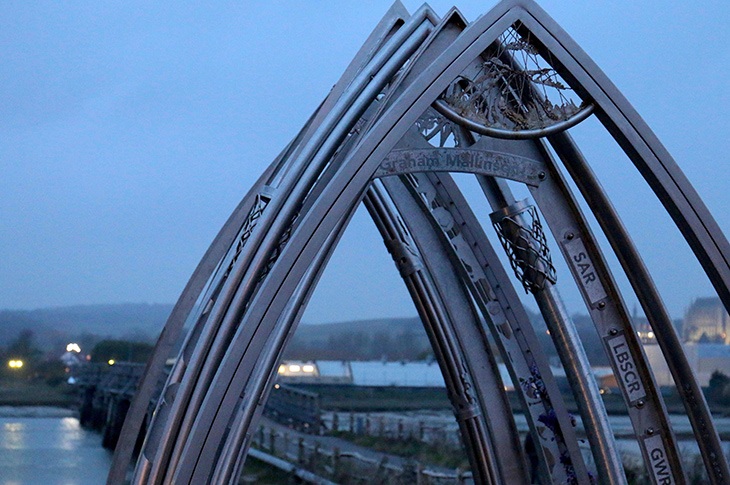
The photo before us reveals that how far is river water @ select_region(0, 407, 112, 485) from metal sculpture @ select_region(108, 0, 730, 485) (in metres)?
9.91

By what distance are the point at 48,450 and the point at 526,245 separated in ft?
42.4

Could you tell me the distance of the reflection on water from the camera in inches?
596

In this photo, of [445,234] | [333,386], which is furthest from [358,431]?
[445,234]

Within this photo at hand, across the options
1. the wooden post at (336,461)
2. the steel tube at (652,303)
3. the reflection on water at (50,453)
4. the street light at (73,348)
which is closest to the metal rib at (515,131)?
the steel tube at (652,303)

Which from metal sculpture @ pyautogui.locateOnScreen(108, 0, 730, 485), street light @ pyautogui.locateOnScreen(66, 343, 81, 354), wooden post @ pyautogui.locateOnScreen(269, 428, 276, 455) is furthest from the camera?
wooden post @ pyautogui.locateOnScreen(269, 428, 276, 455)

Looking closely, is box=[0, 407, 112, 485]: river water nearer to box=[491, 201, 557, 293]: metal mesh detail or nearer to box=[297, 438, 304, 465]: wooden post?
box=[297, 438, 304, 465]: wooden post

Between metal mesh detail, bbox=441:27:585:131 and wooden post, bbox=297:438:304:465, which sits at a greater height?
metal mesh detail, bbox=441:27:585:131

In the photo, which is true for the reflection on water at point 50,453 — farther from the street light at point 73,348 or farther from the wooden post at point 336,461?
the wooden post at point 336,461

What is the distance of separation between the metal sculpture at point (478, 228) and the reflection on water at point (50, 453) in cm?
1028

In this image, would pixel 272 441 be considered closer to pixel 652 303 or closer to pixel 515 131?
pixel 652 303

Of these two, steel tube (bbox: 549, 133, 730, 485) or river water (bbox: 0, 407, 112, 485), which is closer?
steel tube (bbox: 549, 133, 730, 485)

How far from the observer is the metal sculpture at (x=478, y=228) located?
4.96 meters

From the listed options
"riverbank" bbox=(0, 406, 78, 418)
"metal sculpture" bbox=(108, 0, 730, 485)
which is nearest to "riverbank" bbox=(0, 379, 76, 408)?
"riverbank" bbox=(0, 406, 78, 418)

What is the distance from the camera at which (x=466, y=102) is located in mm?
5355
